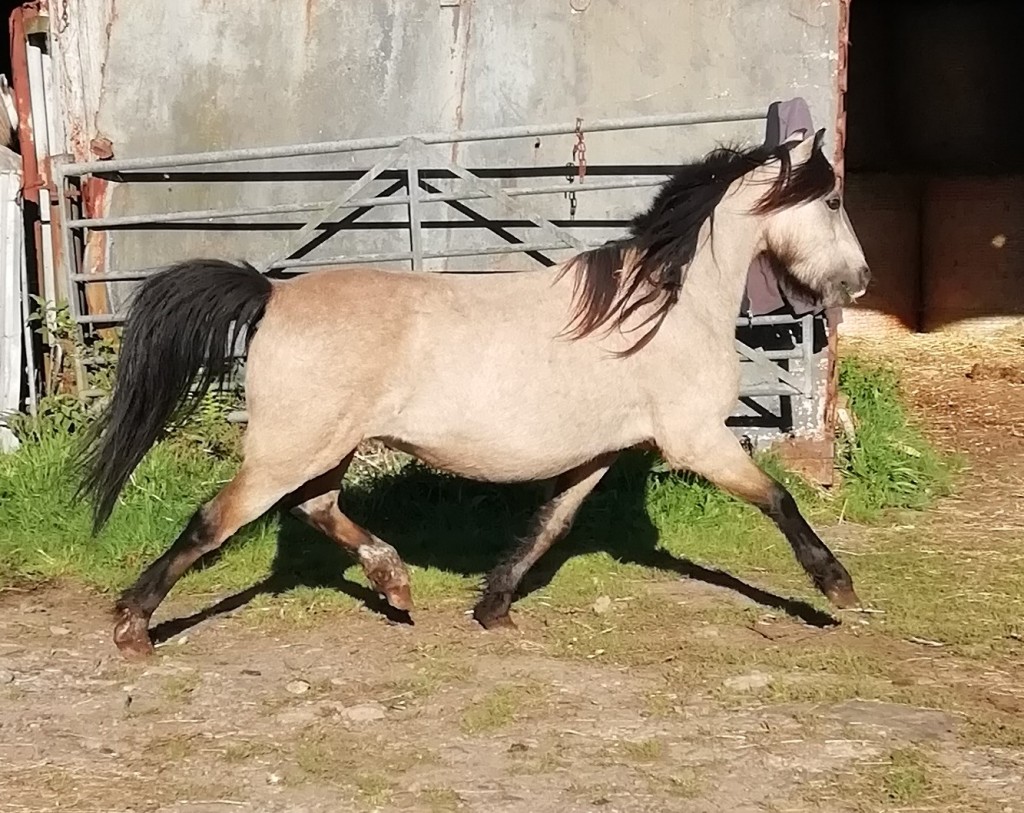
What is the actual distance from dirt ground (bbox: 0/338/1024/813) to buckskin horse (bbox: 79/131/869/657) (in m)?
0.31

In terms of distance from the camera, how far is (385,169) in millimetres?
6586

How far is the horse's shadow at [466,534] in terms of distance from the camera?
5469 mm

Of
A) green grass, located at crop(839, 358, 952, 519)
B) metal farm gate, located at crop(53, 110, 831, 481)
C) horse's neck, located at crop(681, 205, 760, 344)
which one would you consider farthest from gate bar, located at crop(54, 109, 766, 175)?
green grass, located at crop(839, 358, 952, 519)

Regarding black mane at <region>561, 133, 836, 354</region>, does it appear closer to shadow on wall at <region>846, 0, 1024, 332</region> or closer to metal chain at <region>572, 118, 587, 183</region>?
metal chain at <region>572, 118, 587, 183</region>

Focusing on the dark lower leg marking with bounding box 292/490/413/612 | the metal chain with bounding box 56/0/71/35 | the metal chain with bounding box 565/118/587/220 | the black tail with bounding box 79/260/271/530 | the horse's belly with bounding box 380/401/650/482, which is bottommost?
the dark lower leg marking with bounding box 292/490/413/612

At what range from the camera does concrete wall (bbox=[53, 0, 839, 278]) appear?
21.9 ft

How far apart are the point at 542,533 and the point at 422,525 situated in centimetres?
131

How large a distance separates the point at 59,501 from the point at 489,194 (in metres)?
2.67

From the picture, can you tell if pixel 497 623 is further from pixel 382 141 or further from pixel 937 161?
pixel 937 161

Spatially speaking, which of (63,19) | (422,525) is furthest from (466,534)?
(63,19)

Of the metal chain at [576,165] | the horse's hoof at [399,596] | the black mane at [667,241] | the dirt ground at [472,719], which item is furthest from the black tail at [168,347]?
the metal chain at [576,165]

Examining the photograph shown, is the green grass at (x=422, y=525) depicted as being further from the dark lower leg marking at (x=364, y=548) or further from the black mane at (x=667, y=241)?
the black mane at (x=667, y=241)

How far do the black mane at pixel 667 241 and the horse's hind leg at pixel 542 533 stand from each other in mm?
706

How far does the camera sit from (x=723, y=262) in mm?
4859
